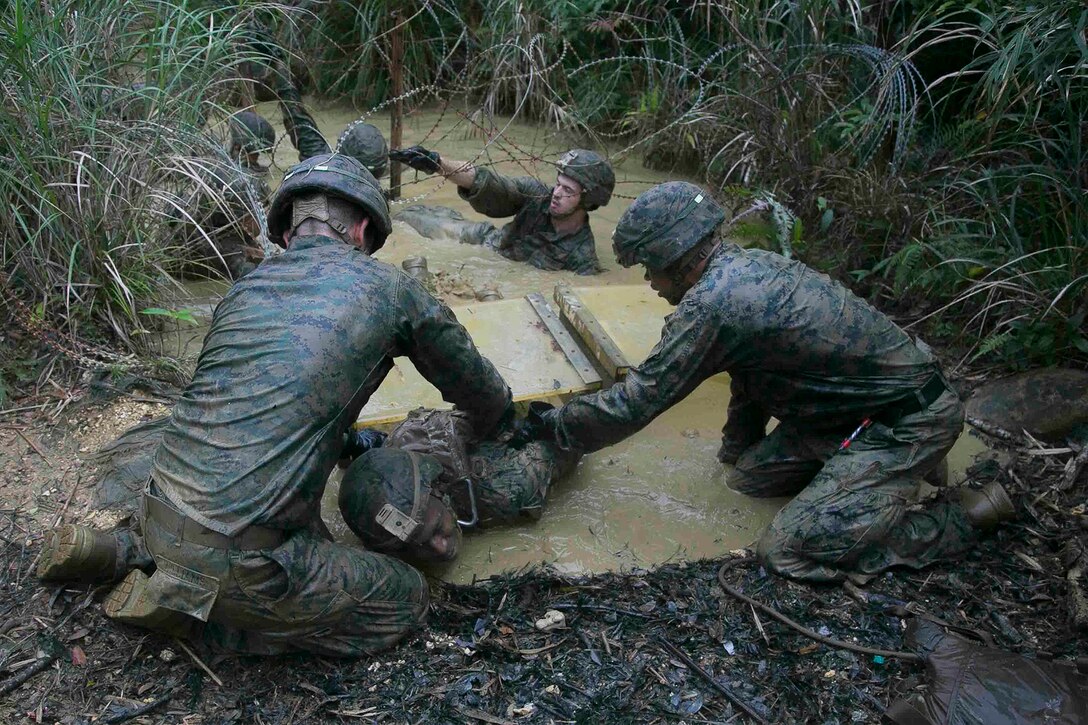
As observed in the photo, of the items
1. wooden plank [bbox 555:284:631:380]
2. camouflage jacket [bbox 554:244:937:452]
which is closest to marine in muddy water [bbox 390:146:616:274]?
wooden plank [bbox 555:284:631:380]

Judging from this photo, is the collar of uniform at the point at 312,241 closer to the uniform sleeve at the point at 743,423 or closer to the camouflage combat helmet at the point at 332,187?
the camouflage combat helmet at the point at 332,187

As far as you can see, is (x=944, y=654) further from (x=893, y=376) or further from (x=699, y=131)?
(x=699, y=131)

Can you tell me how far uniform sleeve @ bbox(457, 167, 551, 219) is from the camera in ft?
19.6

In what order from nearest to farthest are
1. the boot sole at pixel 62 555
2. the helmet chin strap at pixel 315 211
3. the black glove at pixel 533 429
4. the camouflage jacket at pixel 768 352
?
the boot sole at pixel 62 555 → the helmet chin strap at pixel 315 211 → the camouflage jacket at pixel 768 352 → the black glove at pixel 533 429

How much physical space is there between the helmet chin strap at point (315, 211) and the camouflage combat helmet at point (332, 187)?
2 centimetres

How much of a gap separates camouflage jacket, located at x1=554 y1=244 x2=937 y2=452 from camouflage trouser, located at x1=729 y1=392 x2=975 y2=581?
148mm

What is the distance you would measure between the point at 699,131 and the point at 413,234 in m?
2.14

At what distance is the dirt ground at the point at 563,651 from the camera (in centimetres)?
291

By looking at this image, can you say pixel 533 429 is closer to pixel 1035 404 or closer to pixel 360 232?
pixel 360 232

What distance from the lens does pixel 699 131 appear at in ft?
22.5

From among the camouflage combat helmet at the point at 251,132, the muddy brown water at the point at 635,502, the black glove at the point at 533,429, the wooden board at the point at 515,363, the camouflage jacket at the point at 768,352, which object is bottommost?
the muddy brown water at the point at 635,502

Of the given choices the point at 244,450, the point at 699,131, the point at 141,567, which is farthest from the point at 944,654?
the point at 699,131

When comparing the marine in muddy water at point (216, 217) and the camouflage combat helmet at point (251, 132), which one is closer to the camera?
the marine in muddy water at point (216, 217)

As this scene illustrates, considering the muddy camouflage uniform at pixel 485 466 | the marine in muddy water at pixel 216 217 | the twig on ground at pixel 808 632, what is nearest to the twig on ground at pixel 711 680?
the twig on ground at pixel 808 632
